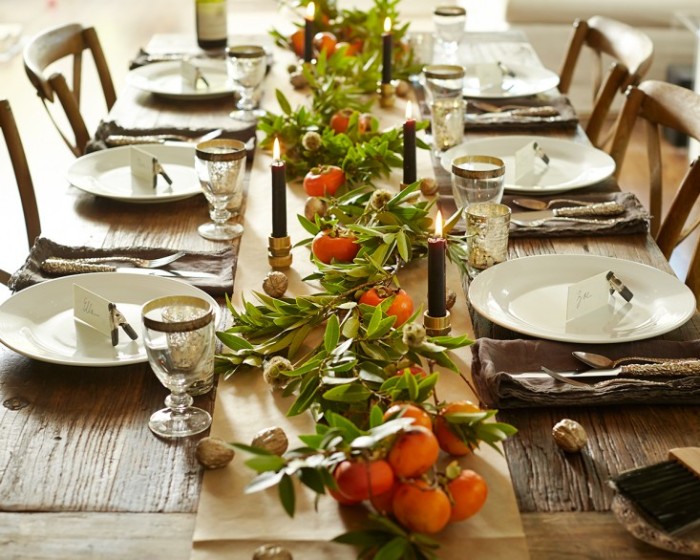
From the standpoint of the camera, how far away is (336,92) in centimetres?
238

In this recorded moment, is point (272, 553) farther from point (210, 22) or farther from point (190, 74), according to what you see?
point (210, 22)

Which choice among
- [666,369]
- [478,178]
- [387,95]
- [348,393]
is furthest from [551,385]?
[387,95]

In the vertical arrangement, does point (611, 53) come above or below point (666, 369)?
below

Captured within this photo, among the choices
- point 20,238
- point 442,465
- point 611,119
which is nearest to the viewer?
point 442,465

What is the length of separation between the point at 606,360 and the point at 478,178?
503 mm

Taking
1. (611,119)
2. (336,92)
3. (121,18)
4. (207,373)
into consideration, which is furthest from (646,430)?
(121,18)

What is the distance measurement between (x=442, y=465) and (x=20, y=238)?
2970mm

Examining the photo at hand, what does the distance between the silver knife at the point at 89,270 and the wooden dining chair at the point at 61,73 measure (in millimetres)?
911

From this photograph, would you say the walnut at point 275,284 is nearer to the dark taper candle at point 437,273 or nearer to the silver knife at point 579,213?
the dark taper candle at point 437,273

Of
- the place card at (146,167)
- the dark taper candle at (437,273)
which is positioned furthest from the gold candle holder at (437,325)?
the place card at (146,167)

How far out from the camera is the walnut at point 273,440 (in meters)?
1.11

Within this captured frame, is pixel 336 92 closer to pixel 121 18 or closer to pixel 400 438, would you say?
pixel 400 438

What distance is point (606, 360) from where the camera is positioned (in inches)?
51.1

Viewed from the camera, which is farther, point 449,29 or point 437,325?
point 449,29
